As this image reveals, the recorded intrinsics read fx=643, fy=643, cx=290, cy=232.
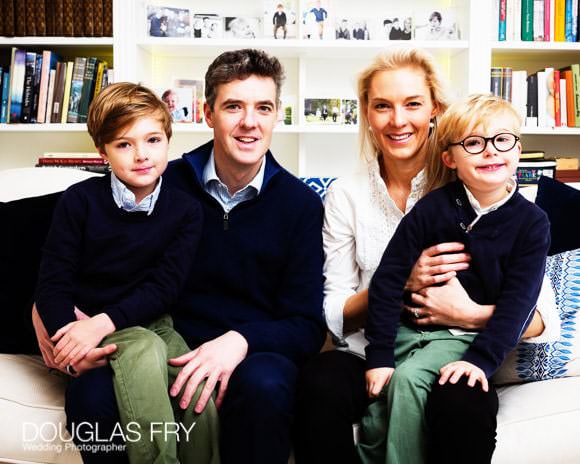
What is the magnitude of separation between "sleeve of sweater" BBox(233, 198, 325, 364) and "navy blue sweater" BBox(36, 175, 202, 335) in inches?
8.3

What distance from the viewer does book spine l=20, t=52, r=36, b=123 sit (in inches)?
113

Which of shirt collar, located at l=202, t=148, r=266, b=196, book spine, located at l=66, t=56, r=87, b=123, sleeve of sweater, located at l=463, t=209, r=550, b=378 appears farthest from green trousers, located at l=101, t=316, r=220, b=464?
book spine, located at l=66, t=56, r=87, b=123

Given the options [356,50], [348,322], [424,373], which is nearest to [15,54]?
[356,50]

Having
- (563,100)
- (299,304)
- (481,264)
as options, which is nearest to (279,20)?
(563,100)

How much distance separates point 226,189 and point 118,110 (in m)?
0.33

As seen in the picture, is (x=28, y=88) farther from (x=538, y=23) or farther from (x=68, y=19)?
(x=538, y=23)

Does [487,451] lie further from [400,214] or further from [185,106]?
[185,106]

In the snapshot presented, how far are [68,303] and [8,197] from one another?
0.67m

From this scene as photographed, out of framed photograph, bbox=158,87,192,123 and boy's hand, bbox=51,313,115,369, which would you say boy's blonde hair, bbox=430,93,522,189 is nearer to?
boy's hand, bbox=51,313,115,369

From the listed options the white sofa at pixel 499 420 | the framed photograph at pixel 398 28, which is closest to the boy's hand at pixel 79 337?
the white sofa at pixel 499 420

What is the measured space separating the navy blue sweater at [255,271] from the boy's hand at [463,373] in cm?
35

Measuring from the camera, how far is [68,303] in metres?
1.41

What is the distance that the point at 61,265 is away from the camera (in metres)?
1.43

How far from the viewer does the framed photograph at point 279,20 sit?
2920 millimetres
